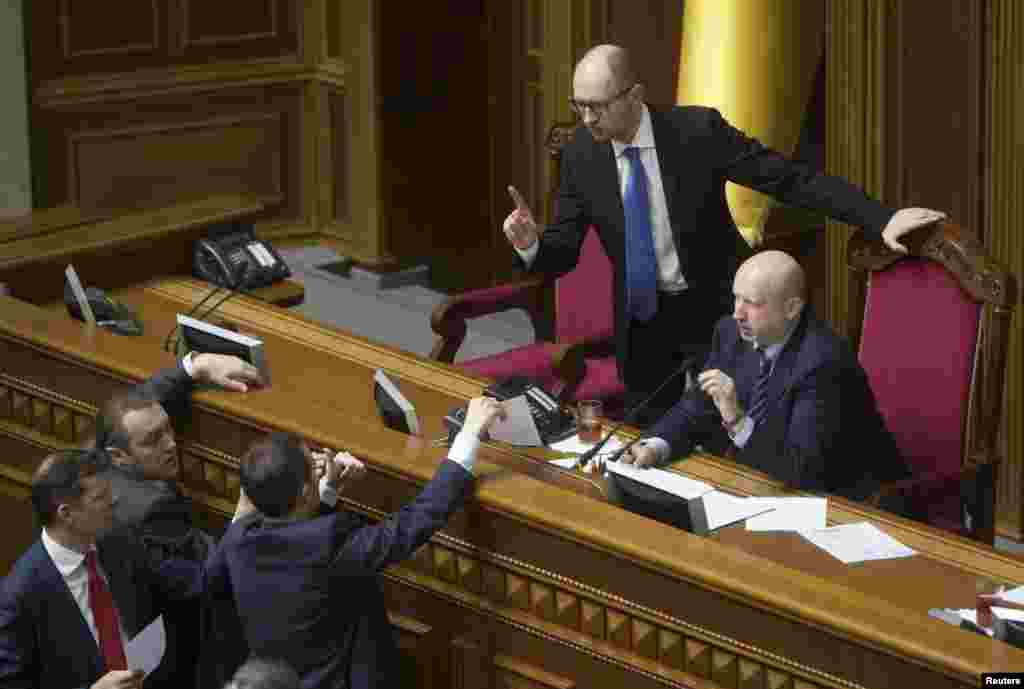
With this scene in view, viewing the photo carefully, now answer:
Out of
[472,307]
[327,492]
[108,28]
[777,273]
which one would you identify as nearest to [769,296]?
[777,273]

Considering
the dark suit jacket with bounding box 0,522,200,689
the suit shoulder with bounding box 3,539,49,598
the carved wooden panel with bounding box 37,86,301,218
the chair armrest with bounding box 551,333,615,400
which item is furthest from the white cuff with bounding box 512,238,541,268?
the carved wooden panel with bounding box 37,86,301,218

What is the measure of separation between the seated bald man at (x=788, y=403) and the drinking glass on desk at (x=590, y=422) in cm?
12

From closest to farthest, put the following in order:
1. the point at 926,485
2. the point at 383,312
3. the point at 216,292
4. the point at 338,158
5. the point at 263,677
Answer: the point at 263,677 → the point at 926,485 → the point at 216,292 → the point at 383,312 → the point at 338,158

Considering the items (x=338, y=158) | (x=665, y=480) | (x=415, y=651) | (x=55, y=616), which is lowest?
(x=415, y=651)

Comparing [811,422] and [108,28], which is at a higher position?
[108,28]

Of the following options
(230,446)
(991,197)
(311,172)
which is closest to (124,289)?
(230,446)

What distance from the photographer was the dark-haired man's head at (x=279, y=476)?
381 cm

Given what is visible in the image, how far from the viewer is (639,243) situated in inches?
204

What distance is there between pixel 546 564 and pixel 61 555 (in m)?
0.88

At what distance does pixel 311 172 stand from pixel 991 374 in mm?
4472

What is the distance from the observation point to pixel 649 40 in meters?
6.79

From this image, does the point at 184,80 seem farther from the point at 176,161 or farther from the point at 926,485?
the point at 926,485

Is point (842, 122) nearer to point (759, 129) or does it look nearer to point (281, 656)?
point (759, 129)

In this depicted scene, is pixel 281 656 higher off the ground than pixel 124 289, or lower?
lower
